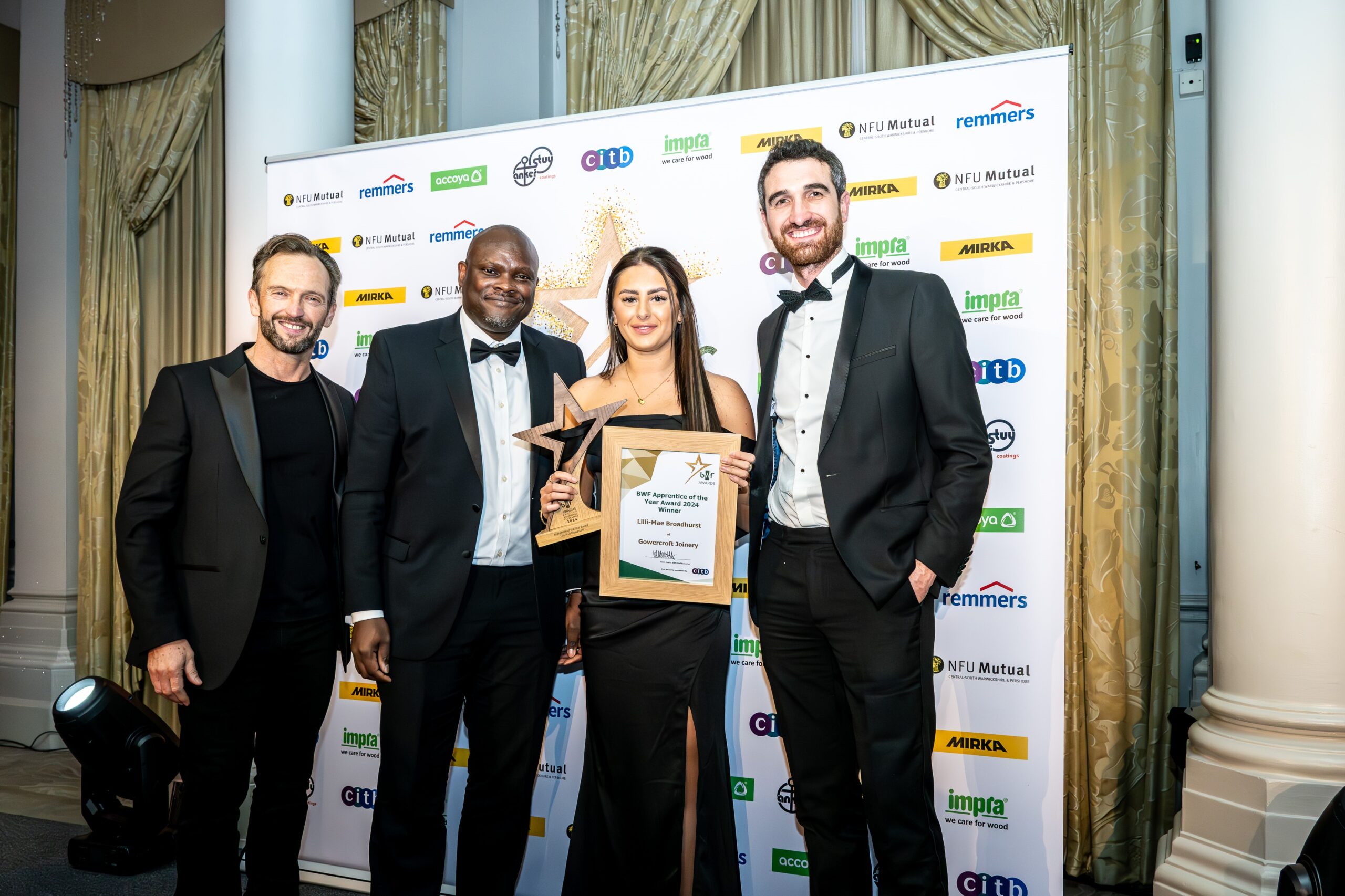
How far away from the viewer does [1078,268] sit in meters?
3.53

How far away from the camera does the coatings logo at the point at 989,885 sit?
283cm

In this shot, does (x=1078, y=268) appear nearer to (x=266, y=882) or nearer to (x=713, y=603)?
(x=713, y=603)

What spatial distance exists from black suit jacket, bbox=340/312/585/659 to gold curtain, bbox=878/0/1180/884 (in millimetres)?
2057

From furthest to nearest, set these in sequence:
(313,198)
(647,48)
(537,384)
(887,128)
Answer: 1. (647,48)
2. (313,198)
3. (887,128)
4. (537,384)

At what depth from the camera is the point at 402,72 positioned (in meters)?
4.92

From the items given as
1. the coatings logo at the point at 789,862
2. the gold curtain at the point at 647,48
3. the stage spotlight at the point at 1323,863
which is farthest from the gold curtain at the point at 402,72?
the stage spotlight at the point at 1323,863

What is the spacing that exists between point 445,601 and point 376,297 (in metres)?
1.59

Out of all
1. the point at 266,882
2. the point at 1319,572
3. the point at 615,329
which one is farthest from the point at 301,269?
the point at 1319,572

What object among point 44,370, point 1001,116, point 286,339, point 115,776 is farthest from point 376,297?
point 44,370

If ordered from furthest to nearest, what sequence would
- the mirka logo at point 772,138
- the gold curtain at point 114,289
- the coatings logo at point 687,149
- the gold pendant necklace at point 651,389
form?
the gold curtain at point 114,289, the coatings logo at point 687,149, the mirka logo at point 772,138, the gold pendant necklace at point 651,389

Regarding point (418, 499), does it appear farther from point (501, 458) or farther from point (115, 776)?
point (115, 776)

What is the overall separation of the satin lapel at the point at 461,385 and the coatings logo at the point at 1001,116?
1.70 m

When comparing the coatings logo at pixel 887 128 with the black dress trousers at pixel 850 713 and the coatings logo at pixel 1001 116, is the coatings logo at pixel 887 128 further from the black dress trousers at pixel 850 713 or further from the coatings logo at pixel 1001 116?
the black dress trousers at pixel 850 713

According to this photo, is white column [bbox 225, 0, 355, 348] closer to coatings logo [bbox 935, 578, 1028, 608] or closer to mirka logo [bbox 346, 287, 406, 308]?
mirka logo [bbox 346, 287, 406, 308]
